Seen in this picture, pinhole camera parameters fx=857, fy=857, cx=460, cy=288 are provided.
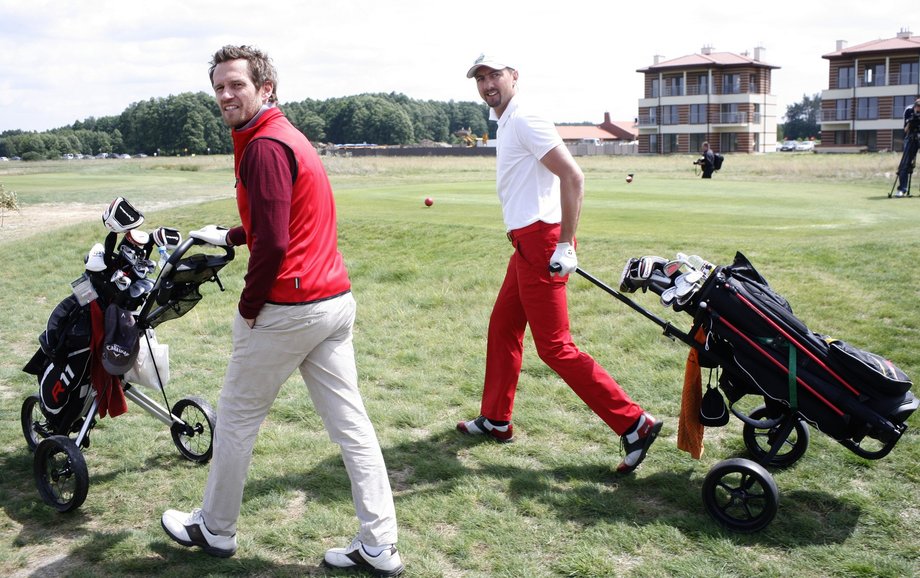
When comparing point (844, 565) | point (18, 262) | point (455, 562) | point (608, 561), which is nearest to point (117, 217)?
point (455, 562)

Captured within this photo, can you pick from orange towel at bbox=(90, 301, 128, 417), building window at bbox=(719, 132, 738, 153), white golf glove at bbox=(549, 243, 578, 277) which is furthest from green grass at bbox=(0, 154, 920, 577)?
building window at bbox=(719, 132, 738, 153)

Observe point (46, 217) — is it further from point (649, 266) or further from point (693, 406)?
point (693, 406)

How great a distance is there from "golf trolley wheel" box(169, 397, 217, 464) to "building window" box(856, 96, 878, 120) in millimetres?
87304

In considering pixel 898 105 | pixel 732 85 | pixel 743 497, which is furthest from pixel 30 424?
pixel 732 85

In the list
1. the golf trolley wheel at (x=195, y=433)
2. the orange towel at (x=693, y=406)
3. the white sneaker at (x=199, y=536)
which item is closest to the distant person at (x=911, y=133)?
the orange towel at (x=693, y=406)

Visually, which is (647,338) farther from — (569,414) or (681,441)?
(681,441)

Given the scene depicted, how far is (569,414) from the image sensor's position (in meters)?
5.80

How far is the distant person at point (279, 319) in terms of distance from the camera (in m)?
3.41

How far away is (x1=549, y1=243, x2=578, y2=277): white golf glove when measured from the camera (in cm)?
A: 455

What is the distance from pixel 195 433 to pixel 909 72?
8850 cm

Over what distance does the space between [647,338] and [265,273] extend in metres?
4.51

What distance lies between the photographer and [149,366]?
4.86 meters

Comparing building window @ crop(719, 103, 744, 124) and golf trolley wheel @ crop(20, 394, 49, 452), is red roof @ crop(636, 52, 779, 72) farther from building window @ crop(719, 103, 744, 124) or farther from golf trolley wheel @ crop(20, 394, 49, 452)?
golf trolley wheel @ crop(20, 394, 49, 452)

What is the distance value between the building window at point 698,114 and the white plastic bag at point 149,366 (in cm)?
9527
